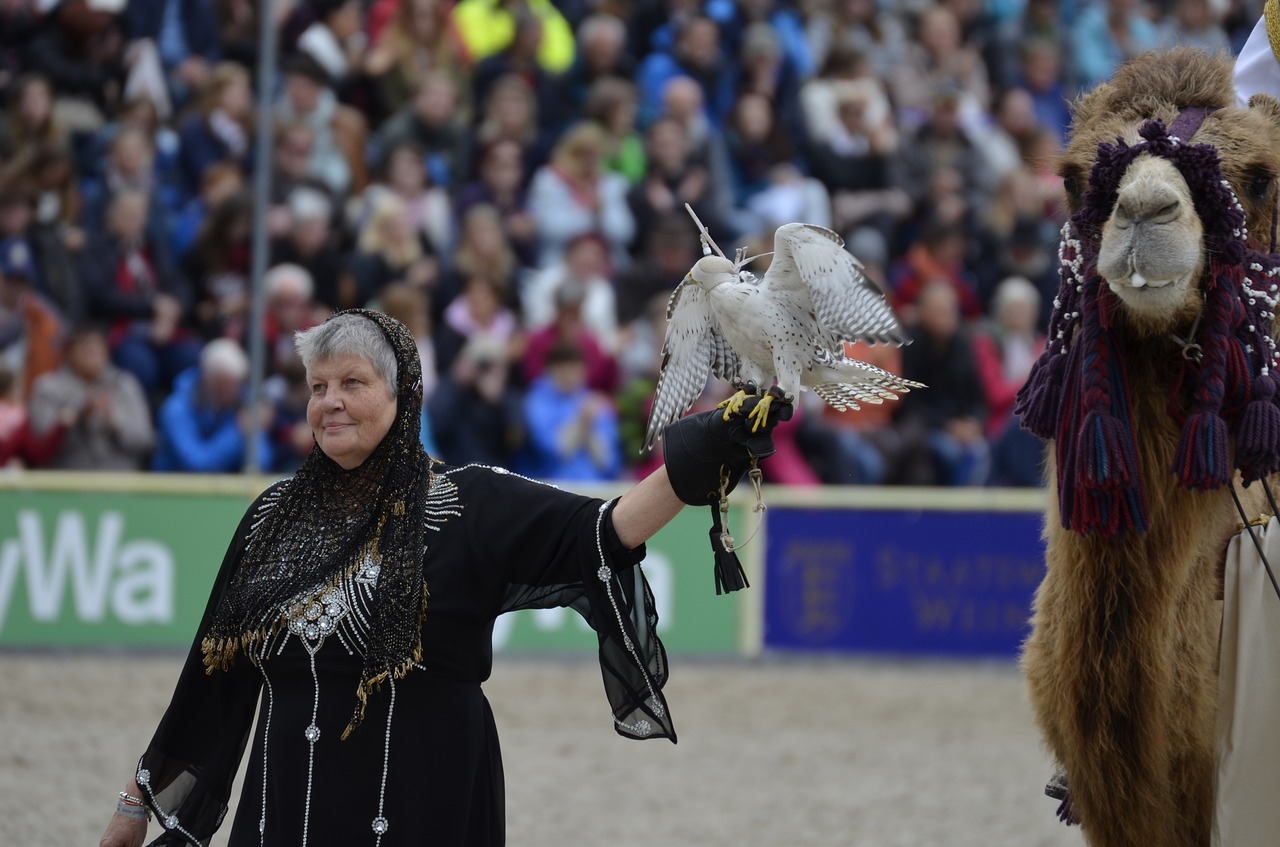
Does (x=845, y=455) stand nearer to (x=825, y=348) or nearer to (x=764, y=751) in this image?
(x=764, y=751)

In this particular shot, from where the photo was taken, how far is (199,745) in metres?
3.59

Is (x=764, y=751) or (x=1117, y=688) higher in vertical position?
(x=1117, y=688)

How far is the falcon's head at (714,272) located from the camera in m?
3.24

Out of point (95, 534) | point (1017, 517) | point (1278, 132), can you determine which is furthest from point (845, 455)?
point (1278, 132)

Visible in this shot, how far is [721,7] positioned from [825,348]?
35.0ft

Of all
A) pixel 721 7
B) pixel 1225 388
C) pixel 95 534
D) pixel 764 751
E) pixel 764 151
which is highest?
pixel 721 7

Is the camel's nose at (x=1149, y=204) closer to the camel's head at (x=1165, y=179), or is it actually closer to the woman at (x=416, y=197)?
the camel's head at (x=1165, y=179)

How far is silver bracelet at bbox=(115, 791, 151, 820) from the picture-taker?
3557 millimetres

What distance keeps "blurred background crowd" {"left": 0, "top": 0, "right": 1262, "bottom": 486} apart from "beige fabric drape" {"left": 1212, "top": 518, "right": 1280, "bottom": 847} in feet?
19.9

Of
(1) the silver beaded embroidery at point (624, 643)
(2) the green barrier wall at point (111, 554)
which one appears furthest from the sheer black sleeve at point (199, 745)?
(2) the green barrier wall at point (111, 554)

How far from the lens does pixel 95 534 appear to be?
8.73 metres

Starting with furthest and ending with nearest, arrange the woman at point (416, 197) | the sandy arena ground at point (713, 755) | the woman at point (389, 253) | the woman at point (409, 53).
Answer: the woman at point (409, 53) < the woman at point (416, 197) < the woman at point (389, 253) < the sandy arena ground at point (713, 755)

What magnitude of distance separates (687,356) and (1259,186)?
1.22 metres

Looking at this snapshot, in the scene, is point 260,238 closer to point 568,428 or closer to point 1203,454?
point 568,428
